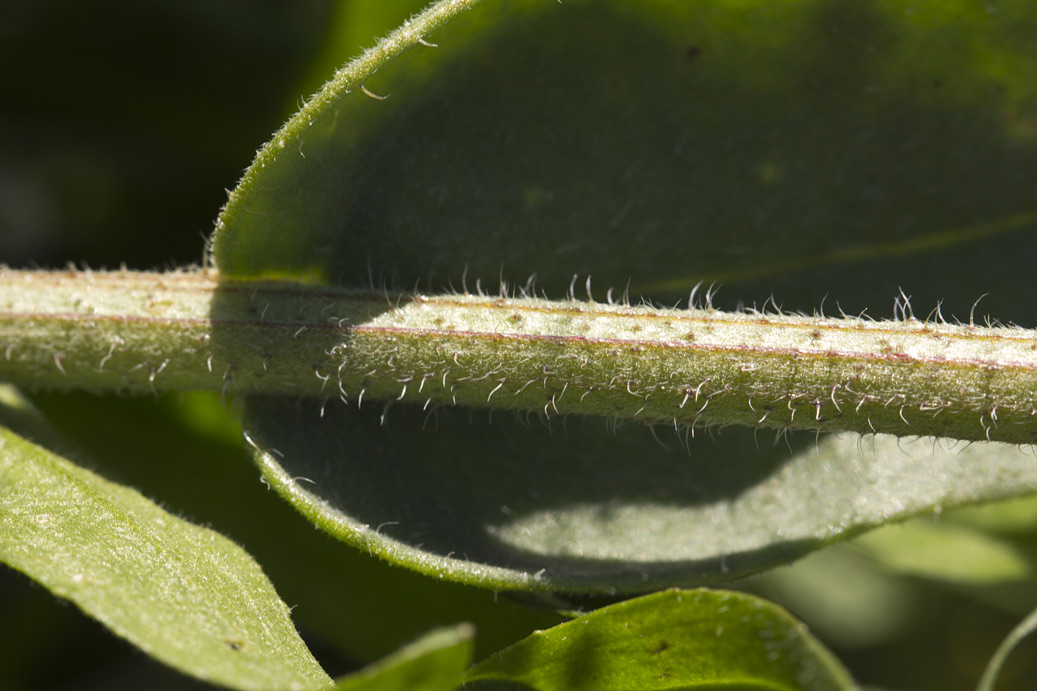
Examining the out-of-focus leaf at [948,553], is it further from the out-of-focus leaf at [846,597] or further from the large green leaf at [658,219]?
the large green leaf at [658,219]

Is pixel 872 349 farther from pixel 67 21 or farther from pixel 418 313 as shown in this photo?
pixel 67 21

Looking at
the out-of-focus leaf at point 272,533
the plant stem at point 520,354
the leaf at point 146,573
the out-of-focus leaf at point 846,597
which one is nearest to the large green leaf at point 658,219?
the plant stem at point 520,354

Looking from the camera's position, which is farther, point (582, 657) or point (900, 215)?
point (900, 215)

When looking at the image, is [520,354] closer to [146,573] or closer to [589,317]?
[589,317]

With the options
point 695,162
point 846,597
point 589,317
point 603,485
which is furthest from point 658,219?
point 846,597

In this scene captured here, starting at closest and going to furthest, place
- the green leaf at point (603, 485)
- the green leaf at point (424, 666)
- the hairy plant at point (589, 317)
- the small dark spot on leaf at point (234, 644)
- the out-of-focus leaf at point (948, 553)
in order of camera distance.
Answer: the green leaf at point (424, 666) < the small dark spot on leaf at point (234, 644) < the hairy plant at point (589, 317) < the green leaf at point (603, 485) < the out-of-focus leaf at point (948, 553)

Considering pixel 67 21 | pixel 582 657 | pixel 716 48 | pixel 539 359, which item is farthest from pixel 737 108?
pixel 67 21
